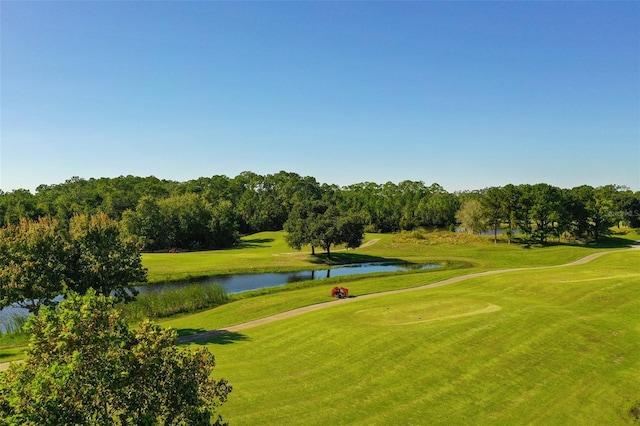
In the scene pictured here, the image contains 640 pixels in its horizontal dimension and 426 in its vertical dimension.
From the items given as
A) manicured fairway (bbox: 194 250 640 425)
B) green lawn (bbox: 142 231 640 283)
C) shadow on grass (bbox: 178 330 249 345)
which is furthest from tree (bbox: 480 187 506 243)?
shadow on grass (bbox: 178 330 249 345)

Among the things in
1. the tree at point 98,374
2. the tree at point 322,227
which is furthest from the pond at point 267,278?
the tree at point 98,374

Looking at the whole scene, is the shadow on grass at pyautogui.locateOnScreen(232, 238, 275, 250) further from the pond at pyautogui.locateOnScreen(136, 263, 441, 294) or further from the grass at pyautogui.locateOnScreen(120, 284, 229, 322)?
the grass at pyautogui.locateOnScreen(120, 284, 229, 322)

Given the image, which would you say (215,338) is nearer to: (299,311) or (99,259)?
(299,311)

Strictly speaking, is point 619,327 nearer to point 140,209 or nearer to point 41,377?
point 41,377

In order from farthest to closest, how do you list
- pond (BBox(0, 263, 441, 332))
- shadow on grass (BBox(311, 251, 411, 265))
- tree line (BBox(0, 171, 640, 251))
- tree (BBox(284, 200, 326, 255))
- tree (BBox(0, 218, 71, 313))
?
tree line (BBox(0, 171, 640, 251)) < tree (BBox(284, 200, 326, 255)) < shadow on grass (BBox(311, 251, 411, 265)) < pond (BBox(0, 263, 441, 332)) < tree (BBox(0, 218, 71, 313))

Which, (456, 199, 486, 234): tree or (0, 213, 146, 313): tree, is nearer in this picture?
(0, 213, 146, 313): tree

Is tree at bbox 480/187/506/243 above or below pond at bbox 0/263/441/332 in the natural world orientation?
above

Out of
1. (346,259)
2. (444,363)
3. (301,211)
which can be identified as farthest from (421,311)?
(301,211)
